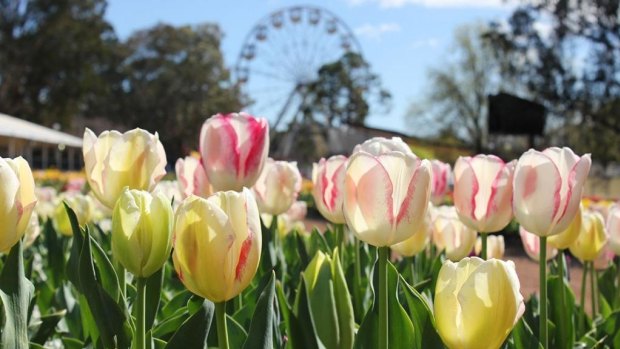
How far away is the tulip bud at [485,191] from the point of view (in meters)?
1.01

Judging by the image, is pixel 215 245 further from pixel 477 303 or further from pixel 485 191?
pixel 485 191

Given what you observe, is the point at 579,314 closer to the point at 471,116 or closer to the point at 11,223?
the point at 11,223

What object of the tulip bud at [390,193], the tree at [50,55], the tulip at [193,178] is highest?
the tree at [50,55]

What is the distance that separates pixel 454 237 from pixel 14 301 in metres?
0.92

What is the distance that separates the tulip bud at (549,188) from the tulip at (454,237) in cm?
49

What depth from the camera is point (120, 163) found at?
94 cm

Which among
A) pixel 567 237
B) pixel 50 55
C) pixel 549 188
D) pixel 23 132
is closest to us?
pixel 549 188

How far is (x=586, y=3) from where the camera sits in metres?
18.6

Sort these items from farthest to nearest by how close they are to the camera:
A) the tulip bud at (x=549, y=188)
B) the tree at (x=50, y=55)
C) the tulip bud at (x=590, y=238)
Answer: the tree at (x=50, y=55) < the tulip bud at (x=590, y=238) < the tulip bud at (x=549, y=188)

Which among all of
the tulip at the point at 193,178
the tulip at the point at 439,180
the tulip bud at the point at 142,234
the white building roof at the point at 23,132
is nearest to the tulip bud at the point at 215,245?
the tulip bud at the point at 142,234

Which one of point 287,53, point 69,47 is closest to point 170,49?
point 69,47

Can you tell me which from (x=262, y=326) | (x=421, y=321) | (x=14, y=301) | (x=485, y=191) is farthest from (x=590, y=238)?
(x=14, y=301)

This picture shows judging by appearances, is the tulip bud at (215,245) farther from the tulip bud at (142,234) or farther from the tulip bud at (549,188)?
the tulip bud at (549,188)

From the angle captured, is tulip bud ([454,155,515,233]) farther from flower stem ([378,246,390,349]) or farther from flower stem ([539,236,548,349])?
flower stem ([378,246,390,349])
